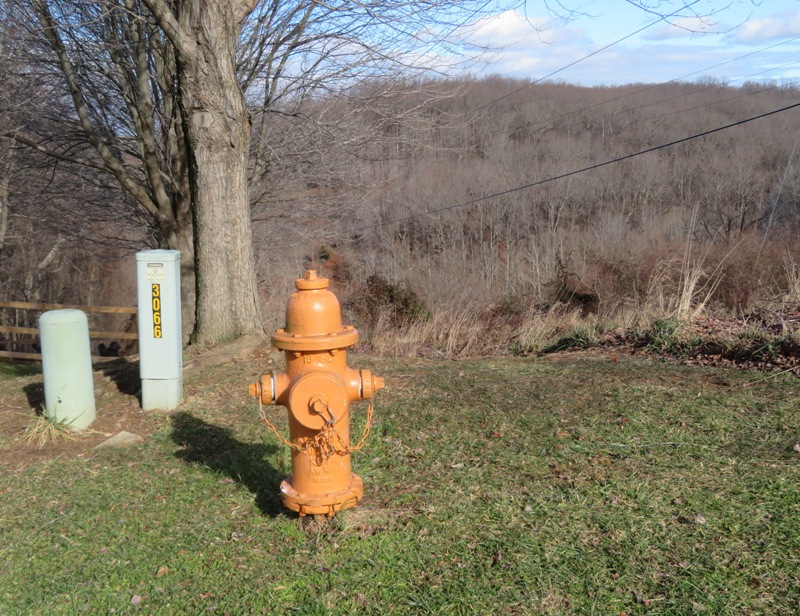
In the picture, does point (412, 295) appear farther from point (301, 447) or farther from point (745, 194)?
point (745, 194)

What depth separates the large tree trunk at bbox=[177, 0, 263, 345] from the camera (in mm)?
7129

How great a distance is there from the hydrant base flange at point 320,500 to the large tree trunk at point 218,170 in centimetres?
426

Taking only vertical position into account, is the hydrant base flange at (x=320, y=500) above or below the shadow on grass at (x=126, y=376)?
above

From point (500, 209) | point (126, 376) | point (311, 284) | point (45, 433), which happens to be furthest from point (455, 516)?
point (500, 209)

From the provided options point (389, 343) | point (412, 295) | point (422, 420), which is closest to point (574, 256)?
point (412, 295)

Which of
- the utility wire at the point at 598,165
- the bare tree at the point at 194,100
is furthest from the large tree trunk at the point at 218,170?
the utility wire at the point at 598,165

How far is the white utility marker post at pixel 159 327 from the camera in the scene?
579 cm

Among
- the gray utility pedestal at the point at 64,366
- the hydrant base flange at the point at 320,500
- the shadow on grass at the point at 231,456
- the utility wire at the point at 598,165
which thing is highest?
the utility wire at the point at 598,165

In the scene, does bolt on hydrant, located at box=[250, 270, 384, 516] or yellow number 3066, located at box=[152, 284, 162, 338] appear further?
yellow number 3066, located at box=[152, 284, 162, 338]

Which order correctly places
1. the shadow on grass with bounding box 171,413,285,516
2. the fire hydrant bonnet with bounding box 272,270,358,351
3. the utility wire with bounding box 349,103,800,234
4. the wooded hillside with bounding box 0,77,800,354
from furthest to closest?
the utility wire with bounding box 349,103,800,234 → the wooded hillside with bounding box 0,77,800,354 → the shadow on grass with bounding box 171,413,285,516 → the fire hydrant bonnet with bounding box 272,270,358,351

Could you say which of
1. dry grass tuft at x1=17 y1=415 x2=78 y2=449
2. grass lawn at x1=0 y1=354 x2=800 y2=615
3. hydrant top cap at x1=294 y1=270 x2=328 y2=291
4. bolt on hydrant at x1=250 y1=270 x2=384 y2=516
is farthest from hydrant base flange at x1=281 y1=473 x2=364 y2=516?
dry grass tuft at x1=17 y1=415 x2=78 y2=449

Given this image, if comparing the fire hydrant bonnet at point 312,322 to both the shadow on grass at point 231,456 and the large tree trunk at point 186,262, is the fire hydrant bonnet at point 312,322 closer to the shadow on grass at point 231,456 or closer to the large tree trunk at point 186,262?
the shadow on grass at point 231,456

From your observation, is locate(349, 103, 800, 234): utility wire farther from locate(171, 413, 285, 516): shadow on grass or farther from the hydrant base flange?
the hydrant base flange

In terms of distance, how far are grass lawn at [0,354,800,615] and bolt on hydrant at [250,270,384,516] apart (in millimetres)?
199
